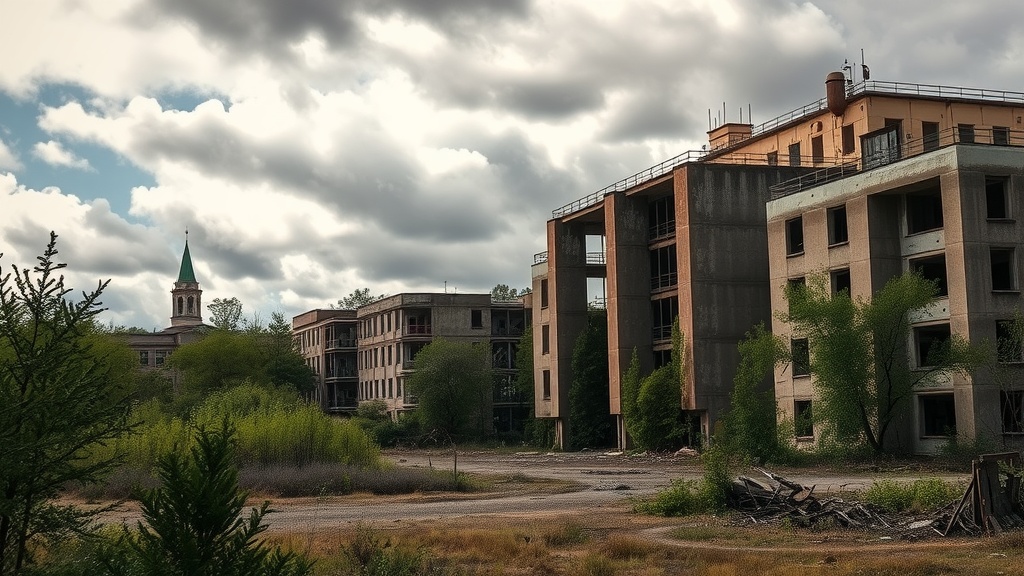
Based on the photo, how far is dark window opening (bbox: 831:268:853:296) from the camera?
50.4 meters

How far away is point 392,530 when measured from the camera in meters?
24.0

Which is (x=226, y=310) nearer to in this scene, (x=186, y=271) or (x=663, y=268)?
(x=186, y=271)

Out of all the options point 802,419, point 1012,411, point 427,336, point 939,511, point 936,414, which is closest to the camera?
point 939,511

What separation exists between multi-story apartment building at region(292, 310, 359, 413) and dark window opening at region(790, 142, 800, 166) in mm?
65968

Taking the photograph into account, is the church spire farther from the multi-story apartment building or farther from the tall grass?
the tall grass

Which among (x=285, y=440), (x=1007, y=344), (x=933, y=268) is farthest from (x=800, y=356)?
(x=285, y=440)

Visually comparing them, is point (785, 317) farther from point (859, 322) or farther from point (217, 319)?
point (217, 319)

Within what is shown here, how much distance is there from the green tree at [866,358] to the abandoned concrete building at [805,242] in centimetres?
172

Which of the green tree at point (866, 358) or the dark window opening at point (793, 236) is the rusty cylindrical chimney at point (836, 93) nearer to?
the dark window opening at point (793, 236)

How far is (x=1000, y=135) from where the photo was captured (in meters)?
62.1

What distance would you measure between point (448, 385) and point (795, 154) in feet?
125

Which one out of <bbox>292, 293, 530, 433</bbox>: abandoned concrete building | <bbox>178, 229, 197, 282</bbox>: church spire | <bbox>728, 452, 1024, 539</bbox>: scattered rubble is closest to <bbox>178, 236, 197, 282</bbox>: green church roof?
<bbox>178, 229, 197, 282</bbox>: church spire

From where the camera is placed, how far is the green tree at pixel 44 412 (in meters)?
8.15

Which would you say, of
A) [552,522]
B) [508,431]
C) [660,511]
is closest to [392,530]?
[552,522]
